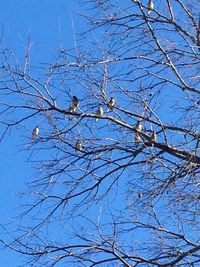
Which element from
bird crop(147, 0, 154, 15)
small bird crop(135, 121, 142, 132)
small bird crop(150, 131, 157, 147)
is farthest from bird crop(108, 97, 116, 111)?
bird crop(147, 0, 154, 15)

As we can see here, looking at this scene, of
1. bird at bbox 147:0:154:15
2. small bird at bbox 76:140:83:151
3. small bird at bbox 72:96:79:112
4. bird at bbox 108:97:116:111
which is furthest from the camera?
bird at bbox 147:0:154:15

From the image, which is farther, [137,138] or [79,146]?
[79,146]

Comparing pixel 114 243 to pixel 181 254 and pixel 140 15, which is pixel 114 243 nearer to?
pixel 181 254

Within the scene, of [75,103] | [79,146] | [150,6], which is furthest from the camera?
[150,6]

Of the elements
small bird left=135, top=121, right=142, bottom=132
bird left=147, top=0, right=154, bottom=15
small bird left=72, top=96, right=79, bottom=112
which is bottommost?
small bird left=135, top=121, right=142, bottom=132

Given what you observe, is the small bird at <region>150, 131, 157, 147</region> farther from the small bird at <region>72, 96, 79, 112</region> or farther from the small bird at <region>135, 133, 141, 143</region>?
the small bird at <region>72, 96, 79, 112</region>

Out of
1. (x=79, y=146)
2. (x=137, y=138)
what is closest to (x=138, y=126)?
(x=137, y=138)

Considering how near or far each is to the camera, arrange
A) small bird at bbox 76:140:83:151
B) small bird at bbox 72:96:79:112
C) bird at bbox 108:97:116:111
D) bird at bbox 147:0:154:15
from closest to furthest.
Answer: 1. small bird at bbox 72:96:79:112
2. bird at bbox 108:97:116:111
3. small bird at bbox 76:140:83:151
4. bird at bbox 147:0:154:15

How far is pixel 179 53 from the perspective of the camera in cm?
1024

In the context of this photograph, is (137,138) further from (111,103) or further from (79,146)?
(79,146)

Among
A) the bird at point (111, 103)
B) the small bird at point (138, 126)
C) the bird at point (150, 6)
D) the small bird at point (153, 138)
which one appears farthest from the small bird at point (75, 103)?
the bird at point (150, 6)

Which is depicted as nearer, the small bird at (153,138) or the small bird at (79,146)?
the small bird at (153,138)

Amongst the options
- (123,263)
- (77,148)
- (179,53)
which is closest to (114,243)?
(123,263)

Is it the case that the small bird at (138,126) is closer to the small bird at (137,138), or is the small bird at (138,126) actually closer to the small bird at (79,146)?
the small bird at (137,138)
